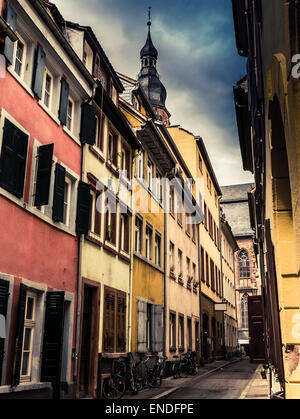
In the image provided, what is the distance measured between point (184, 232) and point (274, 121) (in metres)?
22.2

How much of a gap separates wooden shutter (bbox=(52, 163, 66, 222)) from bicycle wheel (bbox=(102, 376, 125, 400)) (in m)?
5.03

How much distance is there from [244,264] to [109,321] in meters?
52.2

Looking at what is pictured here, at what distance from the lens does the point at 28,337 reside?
426 inches

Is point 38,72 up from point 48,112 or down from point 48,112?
up

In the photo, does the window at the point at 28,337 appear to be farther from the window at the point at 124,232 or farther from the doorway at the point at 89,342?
the window at the point at 124,232

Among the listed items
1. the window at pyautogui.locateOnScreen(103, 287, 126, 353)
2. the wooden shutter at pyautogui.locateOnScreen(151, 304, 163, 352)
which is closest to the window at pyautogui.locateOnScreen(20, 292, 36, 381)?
the window at pyautogui.locateOnScreen(103, 287, 126, 353)

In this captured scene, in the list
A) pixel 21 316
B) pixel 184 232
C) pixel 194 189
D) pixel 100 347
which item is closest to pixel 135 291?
pixel 100 347

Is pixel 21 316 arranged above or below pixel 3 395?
above

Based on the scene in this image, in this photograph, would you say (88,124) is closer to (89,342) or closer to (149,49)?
(89,342)

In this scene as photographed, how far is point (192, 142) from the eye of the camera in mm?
33438

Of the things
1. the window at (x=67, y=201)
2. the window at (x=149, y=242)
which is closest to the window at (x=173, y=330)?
the window at (x=149, y=242)

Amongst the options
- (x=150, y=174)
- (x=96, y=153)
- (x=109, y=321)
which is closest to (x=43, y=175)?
(x=96, y=153)

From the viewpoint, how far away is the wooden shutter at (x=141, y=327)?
17.7 metres

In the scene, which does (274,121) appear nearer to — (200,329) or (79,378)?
(79,378)
